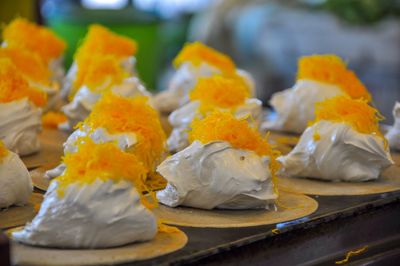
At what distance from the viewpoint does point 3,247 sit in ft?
5.98

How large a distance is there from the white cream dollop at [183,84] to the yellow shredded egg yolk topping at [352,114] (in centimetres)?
95

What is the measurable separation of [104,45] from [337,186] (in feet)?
4.97

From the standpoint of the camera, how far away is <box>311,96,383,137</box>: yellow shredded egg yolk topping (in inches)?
113

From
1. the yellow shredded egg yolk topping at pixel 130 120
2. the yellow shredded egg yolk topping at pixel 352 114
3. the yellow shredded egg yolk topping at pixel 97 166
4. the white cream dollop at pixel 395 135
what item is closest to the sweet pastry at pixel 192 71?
the white cream dollop at pixel 395 135

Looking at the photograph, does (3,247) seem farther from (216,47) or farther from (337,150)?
(216,47)

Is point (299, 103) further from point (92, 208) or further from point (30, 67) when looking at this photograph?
point (92, 208)

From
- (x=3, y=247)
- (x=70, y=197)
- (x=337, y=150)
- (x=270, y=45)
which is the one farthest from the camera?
(x=270, y=45)

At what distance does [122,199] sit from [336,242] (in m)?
0.75

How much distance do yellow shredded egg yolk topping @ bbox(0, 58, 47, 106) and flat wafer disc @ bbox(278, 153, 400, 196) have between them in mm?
1040

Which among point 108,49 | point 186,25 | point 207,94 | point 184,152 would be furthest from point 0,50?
point 186,25

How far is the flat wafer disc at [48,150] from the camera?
3088 millimetres

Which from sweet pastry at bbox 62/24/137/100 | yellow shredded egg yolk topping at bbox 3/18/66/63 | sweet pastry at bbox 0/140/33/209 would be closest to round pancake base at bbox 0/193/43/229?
sweet pastry at bbox 0/140/33/209

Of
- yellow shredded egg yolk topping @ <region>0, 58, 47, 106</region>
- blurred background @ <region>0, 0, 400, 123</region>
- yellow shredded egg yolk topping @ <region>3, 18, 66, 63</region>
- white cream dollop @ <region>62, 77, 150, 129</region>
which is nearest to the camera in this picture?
yellow shredded egg yolk topping @ <region>0, 58, 47, 106</region>

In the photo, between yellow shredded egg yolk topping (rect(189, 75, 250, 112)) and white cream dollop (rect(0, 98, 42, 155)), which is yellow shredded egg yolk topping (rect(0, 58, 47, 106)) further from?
yellow shredded egg yolk topping (rect(189, 75, 250, 112))
